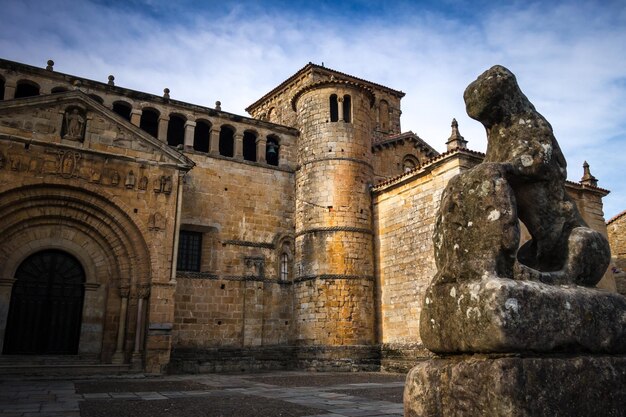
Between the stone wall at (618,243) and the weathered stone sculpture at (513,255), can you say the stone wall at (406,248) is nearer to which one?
the stone wall at (618,243)

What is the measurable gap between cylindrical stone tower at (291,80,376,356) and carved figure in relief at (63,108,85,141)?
867 centimetres

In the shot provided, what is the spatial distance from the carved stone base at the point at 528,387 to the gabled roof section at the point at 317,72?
76.9ft

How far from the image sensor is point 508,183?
3.52 meters

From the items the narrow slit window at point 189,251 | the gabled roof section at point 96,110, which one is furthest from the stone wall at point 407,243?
the gabled roof section at point 96,110

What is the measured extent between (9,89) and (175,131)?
589 centimetres

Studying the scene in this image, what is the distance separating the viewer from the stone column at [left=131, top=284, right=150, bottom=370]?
14047mm

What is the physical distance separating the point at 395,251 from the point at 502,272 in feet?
48.9

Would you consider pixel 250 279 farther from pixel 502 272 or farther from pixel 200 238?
pixel 502 272

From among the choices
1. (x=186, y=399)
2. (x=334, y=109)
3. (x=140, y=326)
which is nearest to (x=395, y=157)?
(x=334, y=109)

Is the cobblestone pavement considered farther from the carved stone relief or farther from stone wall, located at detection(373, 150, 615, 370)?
stone wall, located at detection(373, 150, 615, 370)

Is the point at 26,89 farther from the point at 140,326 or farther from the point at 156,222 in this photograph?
the point at 140,326

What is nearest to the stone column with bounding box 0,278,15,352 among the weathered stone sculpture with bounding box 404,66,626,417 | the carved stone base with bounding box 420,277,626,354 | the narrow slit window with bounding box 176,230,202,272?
the narrow slit window with bounding box 176,230,202,272

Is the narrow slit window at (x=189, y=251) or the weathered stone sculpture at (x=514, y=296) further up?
the narrow slit window at (x=189, y=251)

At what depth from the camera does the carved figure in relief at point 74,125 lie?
1480 centimetres
